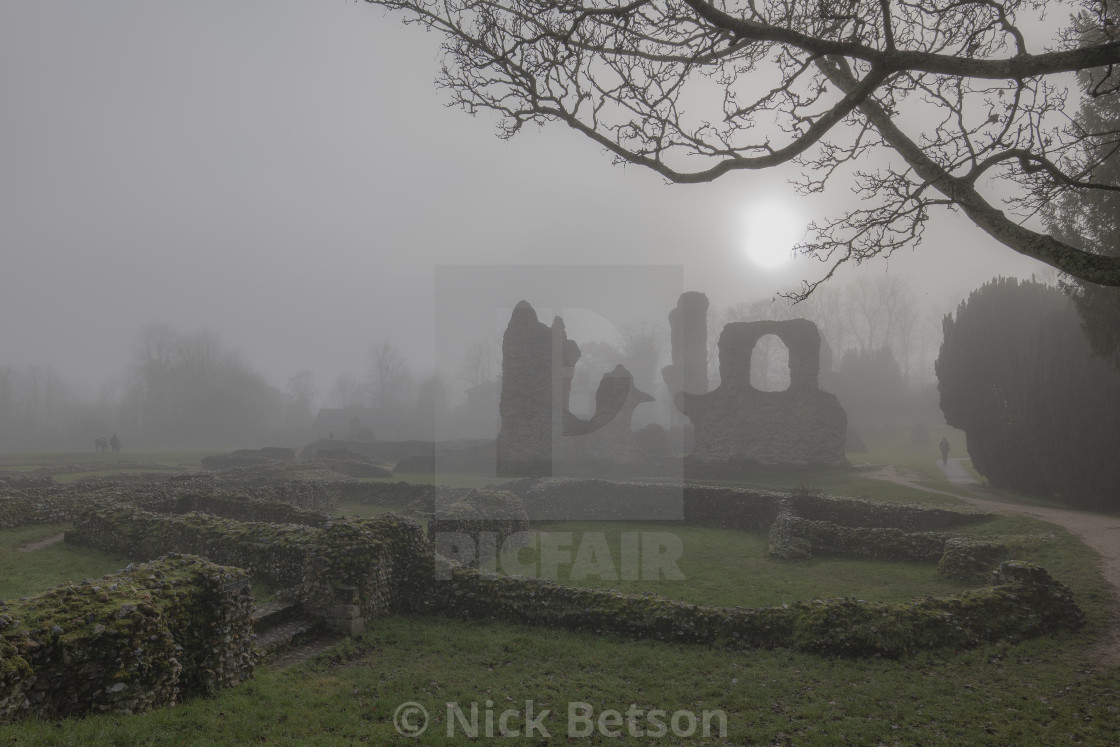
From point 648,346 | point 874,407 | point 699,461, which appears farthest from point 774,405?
point 648,346

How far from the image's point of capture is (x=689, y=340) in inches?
1585

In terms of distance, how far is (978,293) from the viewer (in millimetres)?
24484

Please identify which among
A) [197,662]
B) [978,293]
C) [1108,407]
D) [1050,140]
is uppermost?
[978,293]

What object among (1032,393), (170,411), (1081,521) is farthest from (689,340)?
(170,411)

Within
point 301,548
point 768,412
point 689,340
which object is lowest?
point 301,548

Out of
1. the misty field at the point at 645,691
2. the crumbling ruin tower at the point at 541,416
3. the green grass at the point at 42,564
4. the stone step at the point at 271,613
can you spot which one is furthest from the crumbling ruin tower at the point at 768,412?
the green grass at the point at 42,564

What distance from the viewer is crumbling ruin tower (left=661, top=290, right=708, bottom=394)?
4031cm

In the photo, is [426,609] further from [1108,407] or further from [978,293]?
[978,293]

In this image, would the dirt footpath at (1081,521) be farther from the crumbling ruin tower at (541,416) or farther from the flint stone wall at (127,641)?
the crumbling ruin tower at (541,416)

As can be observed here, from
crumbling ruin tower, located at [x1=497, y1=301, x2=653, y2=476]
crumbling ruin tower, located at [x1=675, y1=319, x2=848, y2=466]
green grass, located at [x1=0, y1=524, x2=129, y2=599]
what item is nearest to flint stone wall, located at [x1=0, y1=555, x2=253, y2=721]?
green grass, located at [x1=0, y1=524, x2=129, y2=599]

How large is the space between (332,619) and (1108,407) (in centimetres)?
2188

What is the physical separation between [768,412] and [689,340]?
11.2 meters

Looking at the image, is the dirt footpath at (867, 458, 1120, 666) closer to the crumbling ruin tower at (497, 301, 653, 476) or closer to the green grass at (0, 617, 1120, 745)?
the green grass at (0, 617, 1120, 745)

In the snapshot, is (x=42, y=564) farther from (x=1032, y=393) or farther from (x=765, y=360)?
(x=765, y=360)
